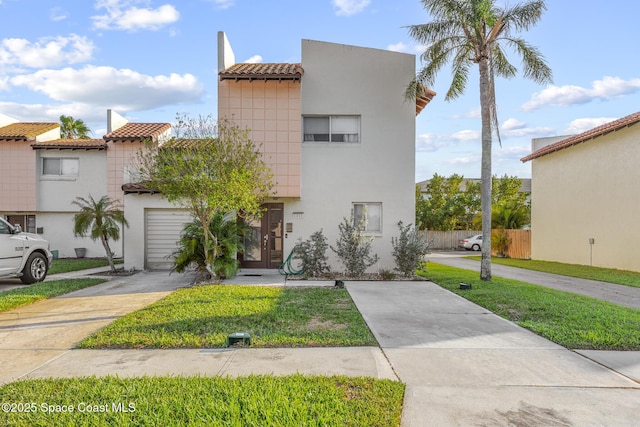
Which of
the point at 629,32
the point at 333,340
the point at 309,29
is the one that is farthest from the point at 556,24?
the point at 333,340

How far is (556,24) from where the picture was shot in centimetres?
1230

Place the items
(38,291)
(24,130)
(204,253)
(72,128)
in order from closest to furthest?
(38,291) < (204,253) < (24,130) < (72,128)

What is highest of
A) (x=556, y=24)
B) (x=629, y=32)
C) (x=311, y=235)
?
(x=556, y=24)

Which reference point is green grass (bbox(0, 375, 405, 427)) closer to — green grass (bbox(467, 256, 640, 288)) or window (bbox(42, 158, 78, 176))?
green grass (bbox(467, 256, 640, 288))

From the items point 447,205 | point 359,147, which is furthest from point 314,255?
point 447,205

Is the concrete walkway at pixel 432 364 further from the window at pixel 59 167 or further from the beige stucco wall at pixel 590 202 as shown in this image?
the window at pixel 59 167

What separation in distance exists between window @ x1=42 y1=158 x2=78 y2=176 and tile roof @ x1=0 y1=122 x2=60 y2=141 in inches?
53.0

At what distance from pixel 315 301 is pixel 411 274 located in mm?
5068

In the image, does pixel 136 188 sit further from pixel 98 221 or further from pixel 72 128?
pixel 72 128

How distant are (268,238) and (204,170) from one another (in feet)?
14.3

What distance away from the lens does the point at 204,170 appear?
1028 centimetres

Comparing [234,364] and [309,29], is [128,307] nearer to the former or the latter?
[234,364]

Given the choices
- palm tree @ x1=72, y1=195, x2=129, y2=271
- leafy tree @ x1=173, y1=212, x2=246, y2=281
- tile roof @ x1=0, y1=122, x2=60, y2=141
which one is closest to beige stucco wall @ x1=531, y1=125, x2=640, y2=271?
leafy tree @ x1=173, y1=212, x2=246, y2=281

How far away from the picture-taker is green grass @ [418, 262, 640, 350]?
19.1 feet
